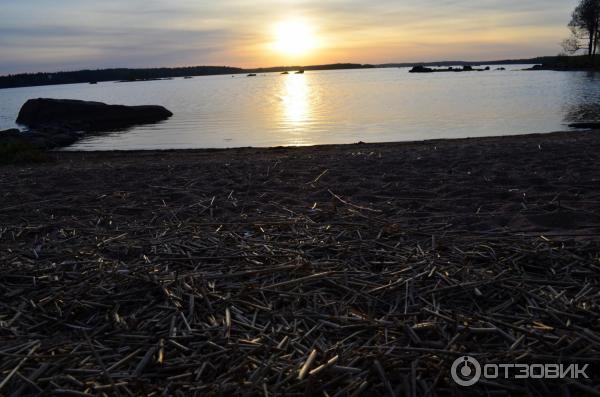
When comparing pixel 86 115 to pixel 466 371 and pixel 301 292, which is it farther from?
pixel 466 371

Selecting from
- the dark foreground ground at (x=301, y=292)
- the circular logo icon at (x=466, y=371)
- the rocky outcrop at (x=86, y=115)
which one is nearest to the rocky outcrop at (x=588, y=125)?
the dark foreground ground at (x=301, y=292)

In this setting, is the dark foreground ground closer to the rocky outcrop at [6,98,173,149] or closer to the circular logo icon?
the circular logo icon

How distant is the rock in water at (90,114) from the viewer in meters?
33.4

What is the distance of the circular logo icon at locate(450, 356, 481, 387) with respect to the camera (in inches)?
97.6

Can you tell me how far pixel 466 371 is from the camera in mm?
2541

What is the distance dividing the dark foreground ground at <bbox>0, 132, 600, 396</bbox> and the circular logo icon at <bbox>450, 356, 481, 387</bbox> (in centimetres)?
5

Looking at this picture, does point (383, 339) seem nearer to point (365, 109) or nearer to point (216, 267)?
point (216, 267)

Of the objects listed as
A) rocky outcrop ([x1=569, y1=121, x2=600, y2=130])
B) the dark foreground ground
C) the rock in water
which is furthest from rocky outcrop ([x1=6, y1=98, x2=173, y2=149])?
the dark foreground ground

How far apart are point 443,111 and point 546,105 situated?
6653 millimetres

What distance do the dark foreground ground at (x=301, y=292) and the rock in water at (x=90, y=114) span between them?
29.1 m

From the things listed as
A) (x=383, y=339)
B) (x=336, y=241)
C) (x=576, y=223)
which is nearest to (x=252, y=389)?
(x=383, y=339)

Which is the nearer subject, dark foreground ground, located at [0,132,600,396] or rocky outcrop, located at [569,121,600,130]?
dark foreground ground, located at [0,132,600,396]

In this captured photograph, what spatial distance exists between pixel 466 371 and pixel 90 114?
117ft

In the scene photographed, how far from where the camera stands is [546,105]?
3116cm
